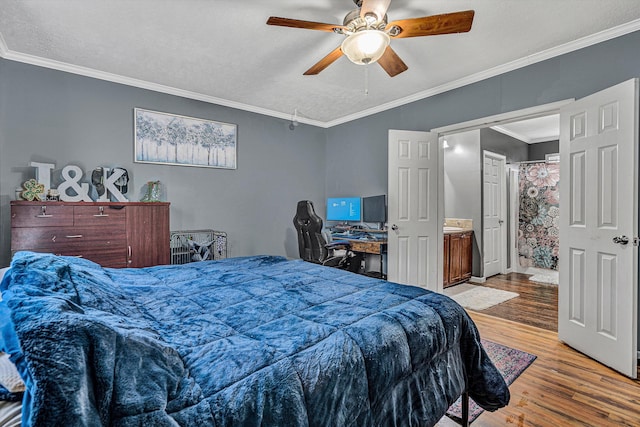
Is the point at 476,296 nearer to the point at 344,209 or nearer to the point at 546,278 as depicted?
the point at 546,278

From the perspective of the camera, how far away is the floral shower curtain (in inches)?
219

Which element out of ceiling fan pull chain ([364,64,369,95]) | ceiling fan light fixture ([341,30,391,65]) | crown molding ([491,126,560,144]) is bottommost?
ceiling fan light fixture ([341,30,391,65])

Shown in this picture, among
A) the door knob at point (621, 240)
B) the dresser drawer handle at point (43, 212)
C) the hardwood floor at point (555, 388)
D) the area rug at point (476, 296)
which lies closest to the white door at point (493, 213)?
the area rug at point (476, 296)

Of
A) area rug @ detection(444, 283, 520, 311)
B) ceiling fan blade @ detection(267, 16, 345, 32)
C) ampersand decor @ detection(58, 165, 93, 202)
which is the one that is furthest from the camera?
area rug @ detection(444, 283, 520, 311)

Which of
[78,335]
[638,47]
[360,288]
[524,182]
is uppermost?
[638,47]

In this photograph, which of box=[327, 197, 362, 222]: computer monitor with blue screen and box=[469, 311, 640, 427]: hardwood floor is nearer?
box=[469, 311, 640, 427]: hardwood floor

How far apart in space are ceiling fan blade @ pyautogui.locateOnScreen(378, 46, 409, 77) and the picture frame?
98.8 inches

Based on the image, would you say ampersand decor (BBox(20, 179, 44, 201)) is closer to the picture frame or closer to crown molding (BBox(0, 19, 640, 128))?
A: the picture frame

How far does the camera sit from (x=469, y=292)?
4.34 metres

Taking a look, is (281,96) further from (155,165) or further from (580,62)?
(580,62)

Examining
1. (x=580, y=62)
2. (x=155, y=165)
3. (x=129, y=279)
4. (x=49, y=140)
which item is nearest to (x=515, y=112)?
(x=580, y=62)

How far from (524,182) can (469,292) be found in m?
2.92

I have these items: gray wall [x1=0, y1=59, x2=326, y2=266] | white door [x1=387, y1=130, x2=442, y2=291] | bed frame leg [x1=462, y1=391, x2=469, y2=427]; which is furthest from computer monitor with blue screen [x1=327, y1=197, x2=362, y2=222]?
bed frame leg [x1=462, y1=391, x2=469, y2=427]

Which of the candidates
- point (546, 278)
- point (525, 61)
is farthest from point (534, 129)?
point (525, 61)
